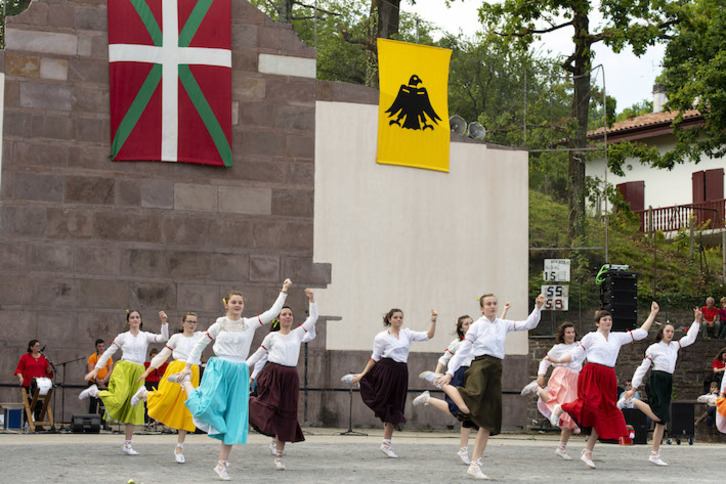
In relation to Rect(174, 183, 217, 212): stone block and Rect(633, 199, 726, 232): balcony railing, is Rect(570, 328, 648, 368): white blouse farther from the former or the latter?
Rect(633, 199, 726, 232): balcony railing

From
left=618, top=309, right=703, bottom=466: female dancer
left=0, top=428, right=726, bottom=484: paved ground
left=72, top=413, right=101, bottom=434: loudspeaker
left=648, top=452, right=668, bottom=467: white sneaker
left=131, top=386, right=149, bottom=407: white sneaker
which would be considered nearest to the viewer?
left=0, top=428, right=726, bottom=484: paved ground

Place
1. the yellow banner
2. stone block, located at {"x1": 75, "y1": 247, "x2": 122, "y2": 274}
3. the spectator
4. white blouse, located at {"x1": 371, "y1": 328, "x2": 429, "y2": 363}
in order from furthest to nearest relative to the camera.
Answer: the spectator → the yellow banner → stone block, located at {"x1": 75, "y1": 247, "x2": 122, "y2": 274} → white blouse, located at {"x1": 371, "y1": 328, "x2": 429, "y2": 363}

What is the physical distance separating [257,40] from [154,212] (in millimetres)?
3908

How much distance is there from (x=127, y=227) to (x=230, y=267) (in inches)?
80.8

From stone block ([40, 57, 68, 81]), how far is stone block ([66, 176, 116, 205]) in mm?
1864

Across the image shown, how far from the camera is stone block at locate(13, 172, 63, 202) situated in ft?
68.1

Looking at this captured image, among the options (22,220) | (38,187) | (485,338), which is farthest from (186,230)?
(485,338)

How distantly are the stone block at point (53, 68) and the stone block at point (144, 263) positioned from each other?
3427 mm

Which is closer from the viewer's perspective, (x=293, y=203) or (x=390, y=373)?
(x=390, y=373)

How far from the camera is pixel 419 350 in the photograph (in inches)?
908

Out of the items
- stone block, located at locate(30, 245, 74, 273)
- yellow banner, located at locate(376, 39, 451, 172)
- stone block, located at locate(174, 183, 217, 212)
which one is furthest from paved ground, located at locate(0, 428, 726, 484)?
yellow banner, located at locate(376, 39, 451, 172)

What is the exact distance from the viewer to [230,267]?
21.8m

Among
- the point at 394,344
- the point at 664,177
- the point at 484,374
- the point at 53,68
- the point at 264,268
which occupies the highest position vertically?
the point at 664,177

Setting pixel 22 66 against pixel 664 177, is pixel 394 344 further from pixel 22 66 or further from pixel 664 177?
pixel 664 177
